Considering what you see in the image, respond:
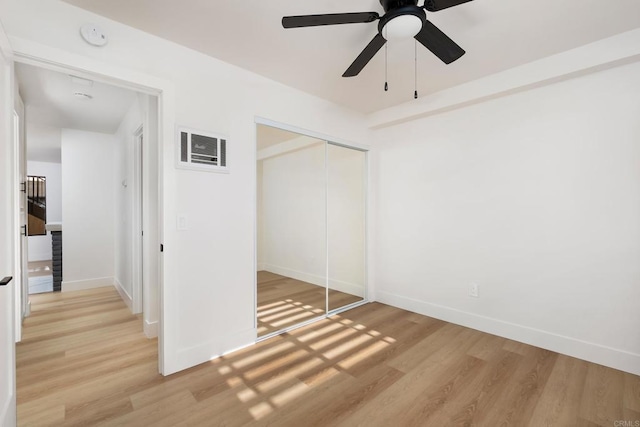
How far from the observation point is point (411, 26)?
5.19 feet

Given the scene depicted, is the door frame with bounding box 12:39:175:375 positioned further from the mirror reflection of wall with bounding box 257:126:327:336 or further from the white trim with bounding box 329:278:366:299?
the white trim with bounding box 329:278:366:299

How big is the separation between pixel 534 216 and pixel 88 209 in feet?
19.5

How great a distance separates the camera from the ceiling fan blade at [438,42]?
5.42 feet

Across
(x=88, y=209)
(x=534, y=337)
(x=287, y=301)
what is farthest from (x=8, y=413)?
(x=88, y=209)

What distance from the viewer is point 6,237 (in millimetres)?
1551

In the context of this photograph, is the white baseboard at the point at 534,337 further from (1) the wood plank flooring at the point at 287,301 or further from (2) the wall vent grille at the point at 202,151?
(2) the wall vent grille at the point at 202,151

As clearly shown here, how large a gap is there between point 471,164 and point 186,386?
324cm

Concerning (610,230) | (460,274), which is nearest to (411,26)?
(610,230)

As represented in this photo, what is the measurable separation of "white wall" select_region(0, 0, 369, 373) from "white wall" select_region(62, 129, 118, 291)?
3.13m

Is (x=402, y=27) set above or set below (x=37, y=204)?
above

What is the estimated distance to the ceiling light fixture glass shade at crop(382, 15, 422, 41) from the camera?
1.54m

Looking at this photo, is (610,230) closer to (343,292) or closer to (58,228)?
(343,292)

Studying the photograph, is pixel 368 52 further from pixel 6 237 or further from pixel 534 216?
pixel 6 237

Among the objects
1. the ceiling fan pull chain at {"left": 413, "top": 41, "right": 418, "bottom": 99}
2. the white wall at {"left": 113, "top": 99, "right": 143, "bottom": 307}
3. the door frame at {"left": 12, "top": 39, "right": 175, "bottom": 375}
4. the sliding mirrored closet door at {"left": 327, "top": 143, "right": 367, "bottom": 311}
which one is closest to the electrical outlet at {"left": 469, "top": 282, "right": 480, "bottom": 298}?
the sliding mirrored closet door at {"left": 327, "top": 143, "right": 367, "bottom": 311}
